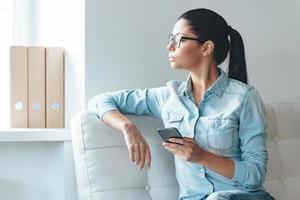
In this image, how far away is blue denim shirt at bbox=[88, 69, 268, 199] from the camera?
61.9 inches

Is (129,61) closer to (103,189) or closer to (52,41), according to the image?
(52,41)

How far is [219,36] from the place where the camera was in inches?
66.3

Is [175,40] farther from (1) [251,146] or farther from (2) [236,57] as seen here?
(1) [251,146]

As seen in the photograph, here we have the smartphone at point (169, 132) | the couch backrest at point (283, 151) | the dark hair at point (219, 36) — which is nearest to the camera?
the smartphone at point (169, 132)

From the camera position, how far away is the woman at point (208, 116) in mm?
1556

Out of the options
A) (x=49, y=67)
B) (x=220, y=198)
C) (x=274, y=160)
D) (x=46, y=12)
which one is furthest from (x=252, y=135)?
(x=46, y=12)

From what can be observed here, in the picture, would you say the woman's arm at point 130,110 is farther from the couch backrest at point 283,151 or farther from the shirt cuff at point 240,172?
the couch backrest at point 283,151

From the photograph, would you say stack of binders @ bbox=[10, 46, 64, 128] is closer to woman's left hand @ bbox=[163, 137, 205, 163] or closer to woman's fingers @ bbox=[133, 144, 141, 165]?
woman's fingers @ bbox=[133, 144, 141, 165]

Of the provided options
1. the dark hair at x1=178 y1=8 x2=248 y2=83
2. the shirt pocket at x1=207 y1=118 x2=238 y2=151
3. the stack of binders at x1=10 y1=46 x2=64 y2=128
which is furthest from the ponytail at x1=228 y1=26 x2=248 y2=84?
the stack of binders at x1=10 y1=46 x2=64 y2=128

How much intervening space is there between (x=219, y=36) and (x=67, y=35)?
Result: 27.0 inches

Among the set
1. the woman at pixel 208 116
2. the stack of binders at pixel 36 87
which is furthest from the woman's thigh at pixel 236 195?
the stack of binders at pixel 36 87

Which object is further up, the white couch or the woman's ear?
the woman's ear

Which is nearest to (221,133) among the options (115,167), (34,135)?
(115,167)

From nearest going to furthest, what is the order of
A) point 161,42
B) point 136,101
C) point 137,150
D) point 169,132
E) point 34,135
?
1. point 169,132
2. point 137,150
3. point 136,101
4. point 34,135
5. point 161,42
